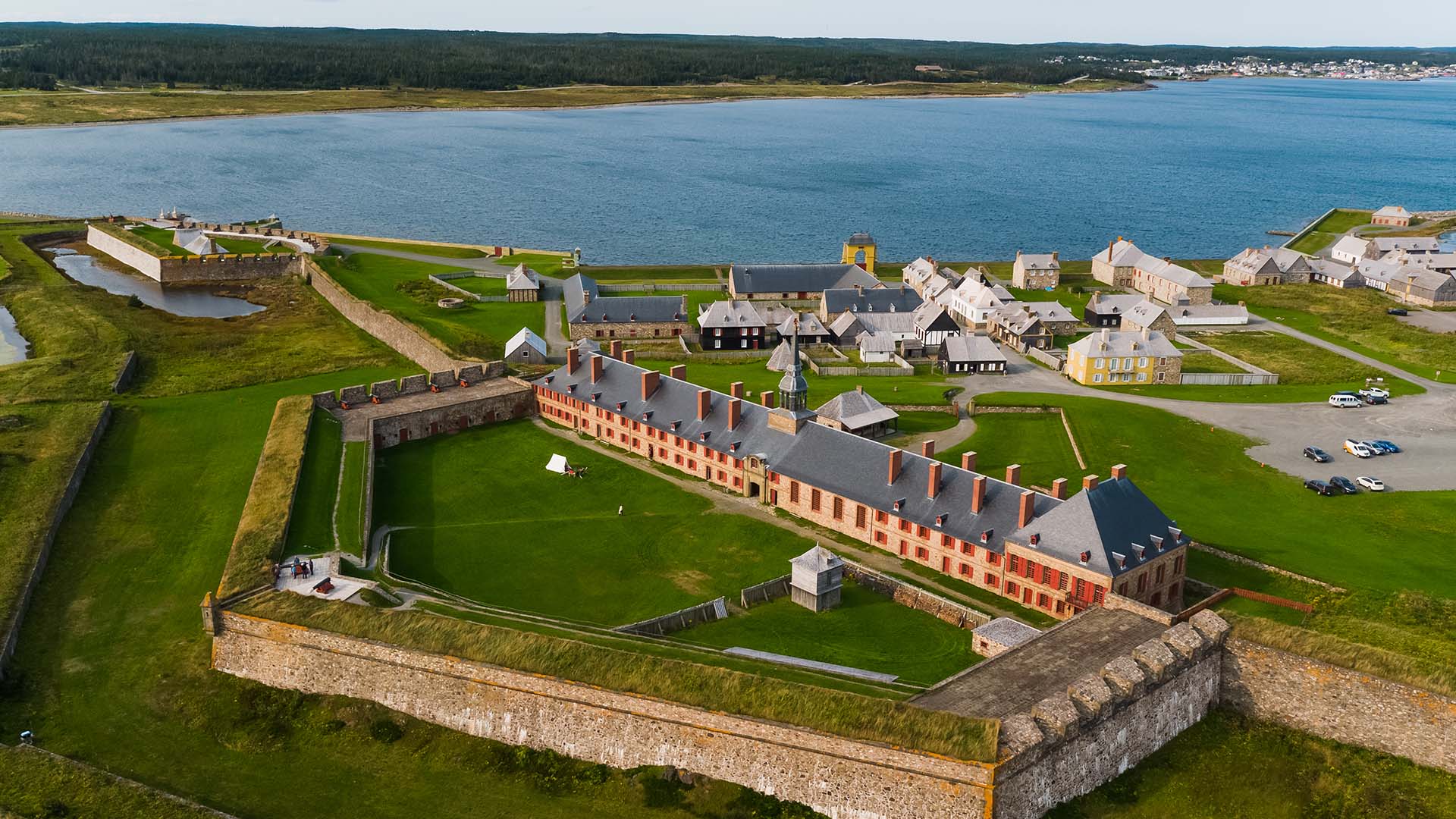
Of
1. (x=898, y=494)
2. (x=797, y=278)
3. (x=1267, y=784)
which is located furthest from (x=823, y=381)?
(x=1267, y=784)

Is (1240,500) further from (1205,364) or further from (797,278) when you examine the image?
(797,278)

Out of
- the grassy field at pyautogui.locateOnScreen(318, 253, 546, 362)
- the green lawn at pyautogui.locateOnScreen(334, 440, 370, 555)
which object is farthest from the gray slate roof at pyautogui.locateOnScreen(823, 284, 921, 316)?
the green lawn at pyautogui.locateOnScreen(334, 440, 370, 555)

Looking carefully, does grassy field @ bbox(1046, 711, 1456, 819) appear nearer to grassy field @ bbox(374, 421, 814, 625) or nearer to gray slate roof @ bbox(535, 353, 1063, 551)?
gray slate roof @ bbox(535, 353, 1063, 551)

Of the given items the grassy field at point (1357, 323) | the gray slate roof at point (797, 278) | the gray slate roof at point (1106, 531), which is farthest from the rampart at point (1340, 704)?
the gray slate roof at point (797, 278)

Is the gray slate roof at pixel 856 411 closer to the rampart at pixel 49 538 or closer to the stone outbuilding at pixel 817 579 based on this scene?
the stone outbuilding at pixel 817 579

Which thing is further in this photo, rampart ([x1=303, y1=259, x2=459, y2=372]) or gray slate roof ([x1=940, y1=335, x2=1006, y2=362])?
gray slate roof ([x1=940, y1=335, x2=1006, y2=362])

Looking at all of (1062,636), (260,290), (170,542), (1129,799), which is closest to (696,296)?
(260,290)

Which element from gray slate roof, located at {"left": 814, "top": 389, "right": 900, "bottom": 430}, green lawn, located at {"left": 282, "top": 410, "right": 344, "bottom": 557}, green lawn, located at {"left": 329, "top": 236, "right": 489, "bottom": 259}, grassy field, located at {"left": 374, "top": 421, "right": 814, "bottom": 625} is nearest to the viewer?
green lawn, located at {"left": 282, "top": 410, "right": 344, "bottom": 557}
